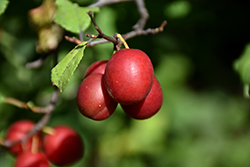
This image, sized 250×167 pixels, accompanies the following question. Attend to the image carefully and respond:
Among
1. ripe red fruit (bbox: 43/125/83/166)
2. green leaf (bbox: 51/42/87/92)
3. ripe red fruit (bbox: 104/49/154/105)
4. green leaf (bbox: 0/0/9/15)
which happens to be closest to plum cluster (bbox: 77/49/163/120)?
ripe red fruit (bbox: 104/49/154/105)

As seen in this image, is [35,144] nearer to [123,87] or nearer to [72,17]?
[72,17]

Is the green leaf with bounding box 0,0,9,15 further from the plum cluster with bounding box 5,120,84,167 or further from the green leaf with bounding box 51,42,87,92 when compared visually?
the plum cluster with bounding box 5,120,84,167

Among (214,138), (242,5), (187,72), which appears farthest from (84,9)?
(214,138)

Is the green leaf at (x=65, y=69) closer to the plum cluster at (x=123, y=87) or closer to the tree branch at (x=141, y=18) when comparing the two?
the plum cluster at (x=123, y=87)

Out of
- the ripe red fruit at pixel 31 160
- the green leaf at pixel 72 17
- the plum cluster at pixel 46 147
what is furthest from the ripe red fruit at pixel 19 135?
the green leaf at pixel 72 17

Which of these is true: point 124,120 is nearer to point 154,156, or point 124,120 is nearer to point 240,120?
point 154,156

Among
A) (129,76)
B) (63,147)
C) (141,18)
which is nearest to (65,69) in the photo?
(129,76)
